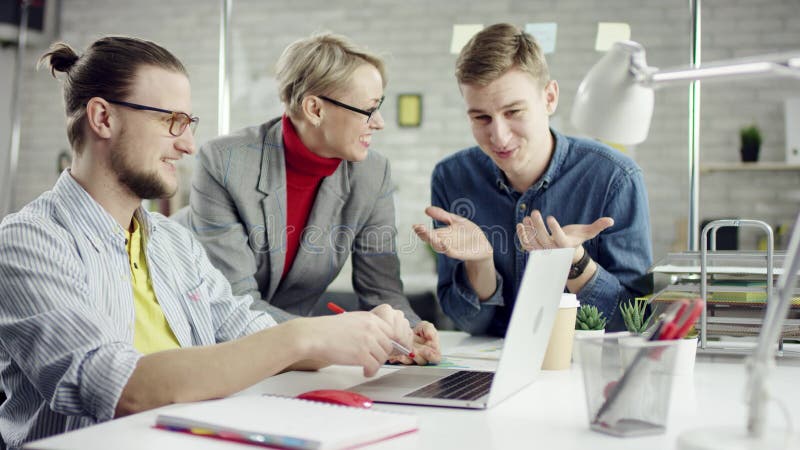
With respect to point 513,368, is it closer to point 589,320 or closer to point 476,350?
point 589,320

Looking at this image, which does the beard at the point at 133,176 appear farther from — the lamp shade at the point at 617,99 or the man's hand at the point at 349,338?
the lamp shade at the point at 617,99

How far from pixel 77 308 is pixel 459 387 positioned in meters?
0.61

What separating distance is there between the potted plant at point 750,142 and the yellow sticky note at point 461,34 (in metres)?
1.55

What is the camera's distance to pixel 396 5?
4309mm

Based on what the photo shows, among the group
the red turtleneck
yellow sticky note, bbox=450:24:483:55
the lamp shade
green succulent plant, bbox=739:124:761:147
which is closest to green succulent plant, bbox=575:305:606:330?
the lamp shade

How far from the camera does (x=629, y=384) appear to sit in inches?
40.5

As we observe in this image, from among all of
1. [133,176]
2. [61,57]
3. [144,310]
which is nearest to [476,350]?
[144,310]

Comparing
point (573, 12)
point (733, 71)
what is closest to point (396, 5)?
point (573, 12)

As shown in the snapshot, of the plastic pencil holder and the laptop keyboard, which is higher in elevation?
the plastic pencil holder

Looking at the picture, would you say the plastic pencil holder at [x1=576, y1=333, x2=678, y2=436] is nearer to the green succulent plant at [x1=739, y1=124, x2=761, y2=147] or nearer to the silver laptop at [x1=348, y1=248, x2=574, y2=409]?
the silver laptop at [x1=348, y1=248, x2=574, y2=409]

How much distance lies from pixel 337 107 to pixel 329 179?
0.76 feet

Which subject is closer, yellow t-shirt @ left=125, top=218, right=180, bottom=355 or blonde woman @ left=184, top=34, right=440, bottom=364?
yellow t-shirt @ left=125, top=218, right=180, bottom=355

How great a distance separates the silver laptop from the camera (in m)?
1.18

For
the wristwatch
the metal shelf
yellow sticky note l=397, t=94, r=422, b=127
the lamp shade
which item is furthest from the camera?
the metal shelf
